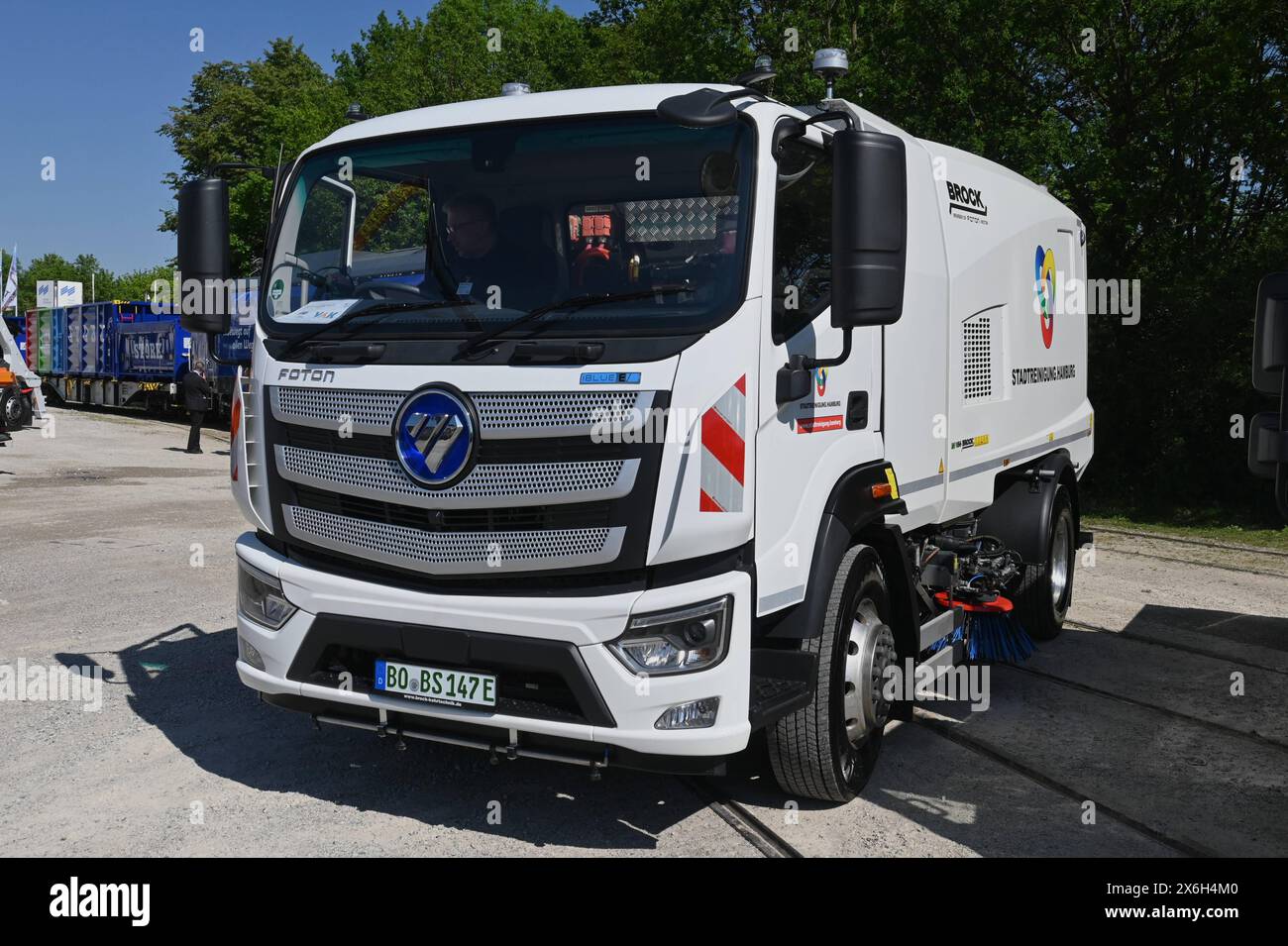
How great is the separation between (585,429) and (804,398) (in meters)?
0.88

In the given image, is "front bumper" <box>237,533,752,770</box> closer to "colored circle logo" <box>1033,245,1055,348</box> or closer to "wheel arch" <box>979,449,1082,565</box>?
"wheel arch" <box>979,449,1082,565</box>

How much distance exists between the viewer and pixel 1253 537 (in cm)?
1410

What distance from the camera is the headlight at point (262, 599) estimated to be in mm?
4516

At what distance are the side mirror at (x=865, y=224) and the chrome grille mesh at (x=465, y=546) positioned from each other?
1.10 meters

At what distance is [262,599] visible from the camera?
4.64 metres

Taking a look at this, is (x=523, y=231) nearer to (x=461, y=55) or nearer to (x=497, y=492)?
(x=497, y=492)

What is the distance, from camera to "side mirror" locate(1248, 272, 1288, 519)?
383 cm

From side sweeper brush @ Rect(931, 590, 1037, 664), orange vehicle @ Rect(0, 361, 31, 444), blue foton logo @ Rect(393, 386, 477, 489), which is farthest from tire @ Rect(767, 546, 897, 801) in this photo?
orange vehicle @ Rect(0, 361, 31, 444)

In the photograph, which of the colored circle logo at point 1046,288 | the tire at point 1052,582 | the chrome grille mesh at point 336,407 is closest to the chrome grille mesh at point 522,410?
the chrome grille mesh at point 336,407

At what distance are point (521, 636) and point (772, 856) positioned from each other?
1.23 m

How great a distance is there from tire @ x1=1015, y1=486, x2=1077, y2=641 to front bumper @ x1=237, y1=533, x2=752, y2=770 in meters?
4.03

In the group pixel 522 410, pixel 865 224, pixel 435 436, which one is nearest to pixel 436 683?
pixel 435 436

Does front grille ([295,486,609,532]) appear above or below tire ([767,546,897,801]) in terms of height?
above

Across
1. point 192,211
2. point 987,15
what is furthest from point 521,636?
point 987,15
